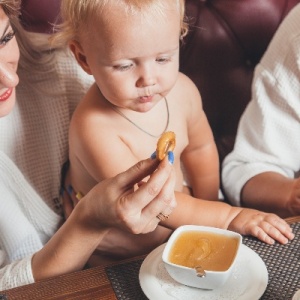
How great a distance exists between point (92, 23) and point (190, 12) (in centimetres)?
62

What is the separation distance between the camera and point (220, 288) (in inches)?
34.1

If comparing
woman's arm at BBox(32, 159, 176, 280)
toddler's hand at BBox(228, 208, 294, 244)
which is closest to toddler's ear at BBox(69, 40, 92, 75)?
woman's arm at BBox(32, 159, 176, 280)

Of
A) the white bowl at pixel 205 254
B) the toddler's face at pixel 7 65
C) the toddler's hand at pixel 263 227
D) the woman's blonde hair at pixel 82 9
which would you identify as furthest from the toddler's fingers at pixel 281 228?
the toddler's face at pixel 7 65

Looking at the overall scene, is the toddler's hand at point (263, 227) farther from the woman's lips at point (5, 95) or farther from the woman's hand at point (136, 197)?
the woman's lips at point (5, 95)

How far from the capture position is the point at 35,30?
4.91 ft

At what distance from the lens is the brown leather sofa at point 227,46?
1640mm

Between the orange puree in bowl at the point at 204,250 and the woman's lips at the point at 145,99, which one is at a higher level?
the woman's lips at the point at 145,99

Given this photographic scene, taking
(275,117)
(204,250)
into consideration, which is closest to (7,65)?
(204,250)

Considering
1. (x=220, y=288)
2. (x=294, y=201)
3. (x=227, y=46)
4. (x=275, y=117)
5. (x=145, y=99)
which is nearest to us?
(x=220, y=288)

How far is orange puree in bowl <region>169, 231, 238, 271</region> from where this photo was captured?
2.84 feet

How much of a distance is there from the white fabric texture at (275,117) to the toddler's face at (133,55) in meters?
0.37

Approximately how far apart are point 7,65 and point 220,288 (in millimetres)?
589

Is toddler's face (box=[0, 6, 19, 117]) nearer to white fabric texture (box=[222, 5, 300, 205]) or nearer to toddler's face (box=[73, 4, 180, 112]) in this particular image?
toddler's face (box=[73, 4, 180, 112])

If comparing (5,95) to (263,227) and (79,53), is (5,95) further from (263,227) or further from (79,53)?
(263,227)
